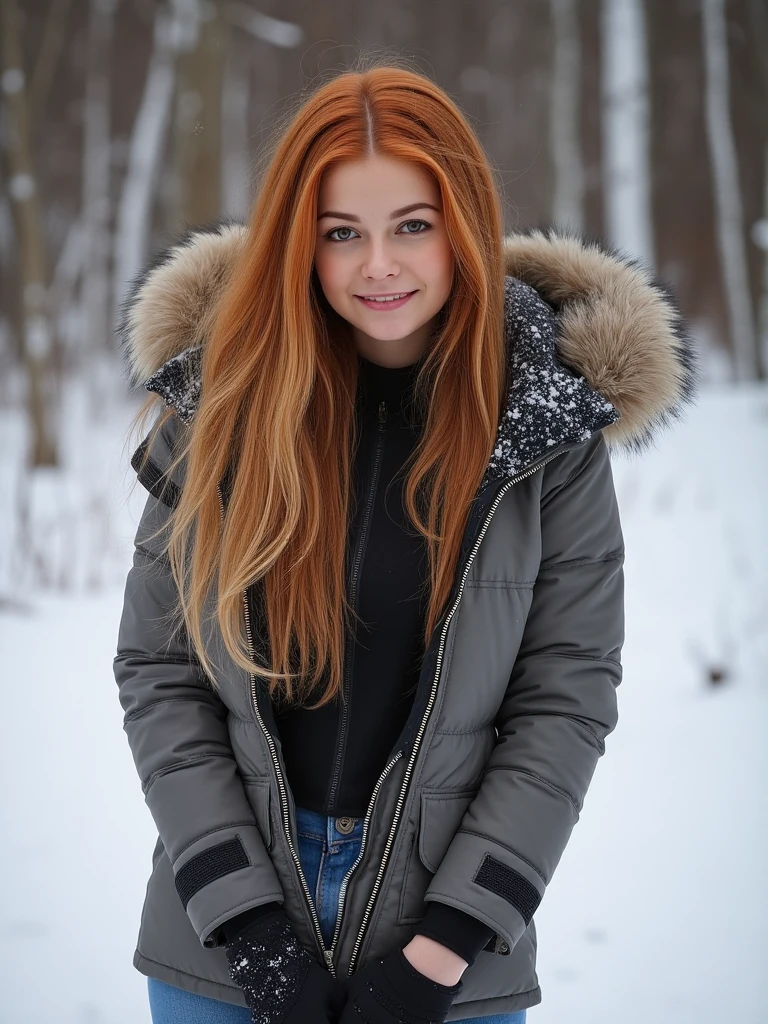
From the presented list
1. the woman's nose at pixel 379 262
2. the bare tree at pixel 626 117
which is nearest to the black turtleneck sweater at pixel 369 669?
the woman's nose at pixel 379 262

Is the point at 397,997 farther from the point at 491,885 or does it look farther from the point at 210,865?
the point at 210,865

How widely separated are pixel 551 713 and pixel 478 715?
0.42 feet

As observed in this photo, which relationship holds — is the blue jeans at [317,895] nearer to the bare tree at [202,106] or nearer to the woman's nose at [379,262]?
the woman's nose at [379,262]

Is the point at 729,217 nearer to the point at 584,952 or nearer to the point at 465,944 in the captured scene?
the point at 584,952

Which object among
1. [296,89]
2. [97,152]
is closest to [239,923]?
[296,89]

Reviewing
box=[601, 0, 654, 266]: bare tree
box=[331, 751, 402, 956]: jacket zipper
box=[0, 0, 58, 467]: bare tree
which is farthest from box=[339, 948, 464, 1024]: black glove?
box=[601, 0, 654, 266]: bare tree

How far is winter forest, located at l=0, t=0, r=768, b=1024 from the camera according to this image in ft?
8.80

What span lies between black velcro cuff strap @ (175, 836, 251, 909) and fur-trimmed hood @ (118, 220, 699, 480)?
778mm

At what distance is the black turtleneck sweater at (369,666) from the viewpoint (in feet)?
5.28

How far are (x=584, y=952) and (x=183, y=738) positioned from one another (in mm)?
1680

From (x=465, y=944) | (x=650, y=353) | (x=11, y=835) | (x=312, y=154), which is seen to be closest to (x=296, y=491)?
(x=312, y=154)

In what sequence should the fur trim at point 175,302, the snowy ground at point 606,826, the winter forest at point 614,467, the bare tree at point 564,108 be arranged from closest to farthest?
the fur trim at point 175,302
the snowy ground at point 606,826
the winter forest at point 614,467
the bare tree at point 564,108

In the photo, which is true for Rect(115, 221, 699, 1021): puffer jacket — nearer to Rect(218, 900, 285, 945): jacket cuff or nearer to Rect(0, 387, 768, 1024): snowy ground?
Rect(218, 900, 285, 945): jacket cuff

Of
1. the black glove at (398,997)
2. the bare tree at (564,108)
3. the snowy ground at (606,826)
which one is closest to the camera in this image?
the black glove at (398,997)
